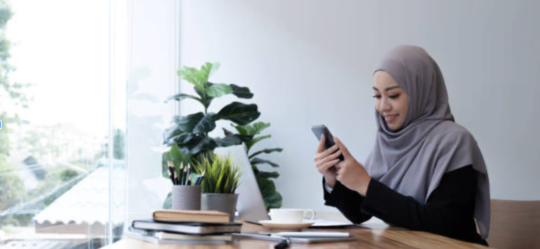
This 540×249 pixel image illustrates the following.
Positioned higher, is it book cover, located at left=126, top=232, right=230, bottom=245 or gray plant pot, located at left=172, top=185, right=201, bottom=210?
gray plant pot, located at left=172, top=185, right=201, bottom=210

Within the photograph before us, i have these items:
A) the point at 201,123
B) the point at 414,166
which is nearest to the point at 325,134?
the point at 414,166

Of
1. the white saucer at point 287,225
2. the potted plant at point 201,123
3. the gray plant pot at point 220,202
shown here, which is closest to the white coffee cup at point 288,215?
the white saucer at point 287,225

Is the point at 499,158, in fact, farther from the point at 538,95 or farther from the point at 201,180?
the point at 201,180

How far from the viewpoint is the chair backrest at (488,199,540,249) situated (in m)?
2.27

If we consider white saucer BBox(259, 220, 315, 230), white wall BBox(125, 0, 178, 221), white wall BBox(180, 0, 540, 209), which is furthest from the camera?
white wall BBox(180, 0, 540, 209)

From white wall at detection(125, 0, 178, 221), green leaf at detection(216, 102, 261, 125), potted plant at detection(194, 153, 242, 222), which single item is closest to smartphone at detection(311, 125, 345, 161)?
potted plant at detection(194, 153, 242, 222)

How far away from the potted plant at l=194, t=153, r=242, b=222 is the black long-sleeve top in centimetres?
40

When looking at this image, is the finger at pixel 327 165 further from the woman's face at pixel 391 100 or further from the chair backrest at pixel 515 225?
the chair backrest at pixel 515 225

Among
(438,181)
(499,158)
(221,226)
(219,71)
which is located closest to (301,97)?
(219,71)

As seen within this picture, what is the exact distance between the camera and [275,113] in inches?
154

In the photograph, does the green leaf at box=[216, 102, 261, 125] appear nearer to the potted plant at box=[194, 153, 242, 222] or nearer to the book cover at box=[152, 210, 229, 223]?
the potted plant at box=[194, 153, 242, 222]

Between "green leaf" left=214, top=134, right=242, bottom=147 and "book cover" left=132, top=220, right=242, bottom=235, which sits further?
"green leaf" left=214, top=134, right=242, bottom=147

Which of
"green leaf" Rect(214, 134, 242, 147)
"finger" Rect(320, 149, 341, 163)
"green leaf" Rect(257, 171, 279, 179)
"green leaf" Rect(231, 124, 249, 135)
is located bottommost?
"green leaf" Rect(257, 171, 279, 179)

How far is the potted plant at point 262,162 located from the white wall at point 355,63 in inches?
7.7
